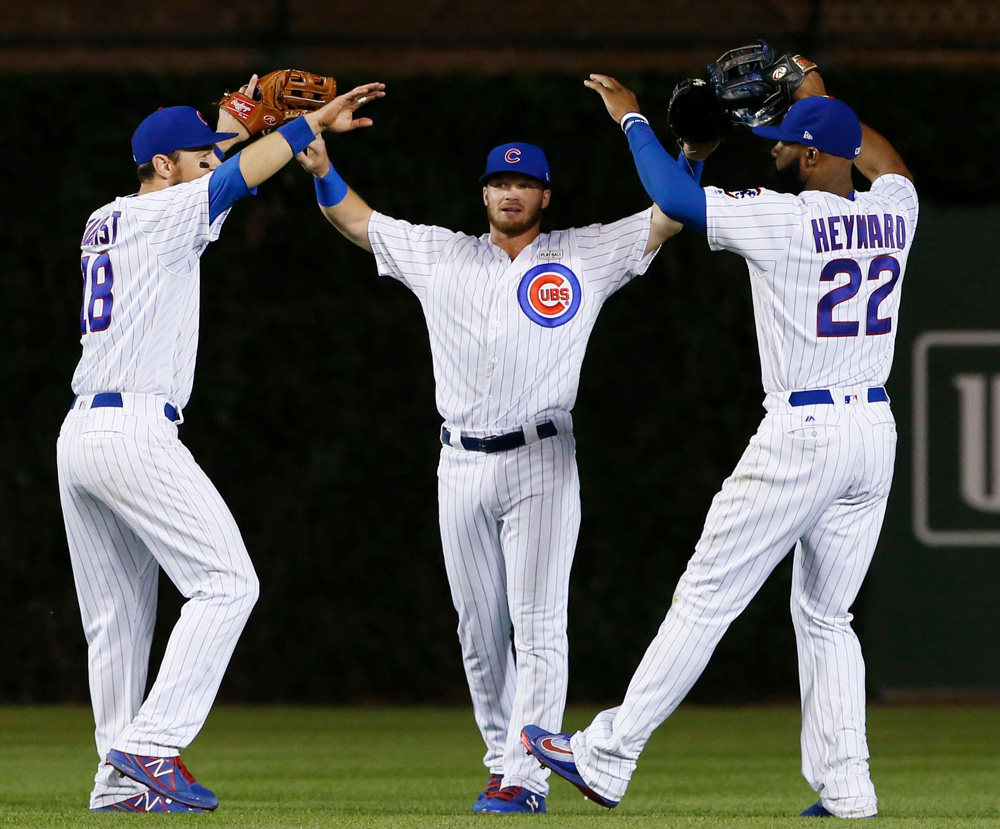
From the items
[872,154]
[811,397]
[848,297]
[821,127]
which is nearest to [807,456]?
[811,397]

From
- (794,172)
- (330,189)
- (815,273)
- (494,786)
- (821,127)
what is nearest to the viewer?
(815,273)

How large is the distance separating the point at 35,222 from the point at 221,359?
4.07 feet

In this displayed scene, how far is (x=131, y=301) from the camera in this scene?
5016 mm

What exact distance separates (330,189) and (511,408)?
991 mm

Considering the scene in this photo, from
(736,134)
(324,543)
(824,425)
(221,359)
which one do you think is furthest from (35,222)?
(824,425)

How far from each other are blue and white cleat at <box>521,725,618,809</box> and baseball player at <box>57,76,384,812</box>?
38.1 inches

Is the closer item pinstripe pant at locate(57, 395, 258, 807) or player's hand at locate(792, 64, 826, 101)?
pinstripe pant at locate(57, 395, 258, 807)

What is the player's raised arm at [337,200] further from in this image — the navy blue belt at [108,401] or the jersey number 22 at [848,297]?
the jersey number 22 at [848,297]

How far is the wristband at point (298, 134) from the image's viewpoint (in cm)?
514

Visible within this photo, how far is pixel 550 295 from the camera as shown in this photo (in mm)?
5398

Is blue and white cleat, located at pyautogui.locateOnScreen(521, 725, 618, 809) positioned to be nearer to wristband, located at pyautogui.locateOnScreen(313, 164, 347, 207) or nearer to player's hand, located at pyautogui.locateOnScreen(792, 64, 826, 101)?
wristband, located at pyautogui.locateOnScreen(313, 164, 347, 207)

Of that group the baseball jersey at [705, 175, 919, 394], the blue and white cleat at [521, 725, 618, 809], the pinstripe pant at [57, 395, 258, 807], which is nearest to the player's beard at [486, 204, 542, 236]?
the baseball jersey at [705, 175, 919, 394]

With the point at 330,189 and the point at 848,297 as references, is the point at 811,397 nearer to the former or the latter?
the point at 848,297

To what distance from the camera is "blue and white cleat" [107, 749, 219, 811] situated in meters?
4.71
